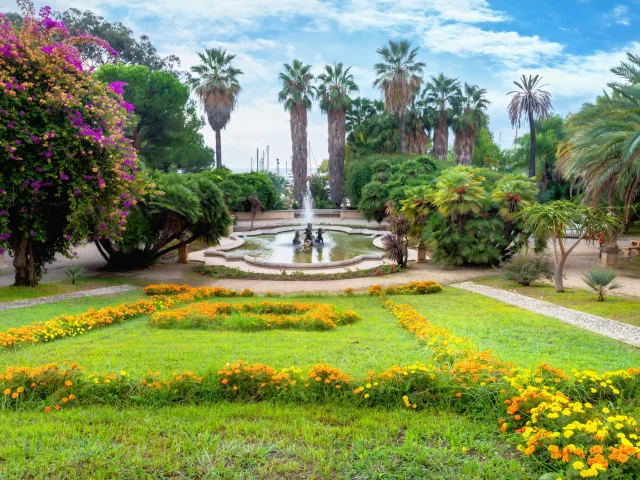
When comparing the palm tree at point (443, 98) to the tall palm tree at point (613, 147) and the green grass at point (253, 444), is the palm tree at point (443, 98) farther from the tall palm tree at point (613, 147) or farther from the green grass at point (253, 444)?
the green grass at point (253, 444)

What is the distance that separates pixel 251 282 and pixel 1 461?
11.6 metres

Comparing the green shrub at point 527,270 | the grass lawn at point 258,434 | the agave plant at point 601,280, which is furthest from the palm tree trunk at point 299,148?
the grass lawn at point 258,434

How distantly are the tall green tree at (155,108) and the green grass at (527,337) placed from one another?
27.8 metres

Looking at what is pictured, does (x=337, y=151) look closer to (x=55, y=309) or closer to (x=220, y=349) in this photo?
(x=55, y=309)

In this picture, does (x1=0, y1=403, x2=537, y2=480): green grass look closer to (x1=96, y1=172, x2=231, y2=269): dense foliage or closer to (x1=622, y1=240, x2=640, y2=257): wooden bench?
(x1=96, y1=172, x2=231, y2=269): dense foliage

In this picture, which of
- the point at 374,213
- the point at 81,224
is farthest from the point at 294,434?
the point at 374,213

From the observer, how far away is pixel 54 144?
1090 centimetres

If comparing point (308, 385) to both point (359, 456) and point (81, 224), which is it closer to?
point (359, 456)

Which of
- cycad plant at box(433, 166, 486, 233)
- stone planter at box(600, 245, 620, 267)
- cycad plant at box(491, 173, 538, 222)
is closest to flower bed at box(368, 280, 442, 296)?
cycad plant at box(433, 166, 486, 233)

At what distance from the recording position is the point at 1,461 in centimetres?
331

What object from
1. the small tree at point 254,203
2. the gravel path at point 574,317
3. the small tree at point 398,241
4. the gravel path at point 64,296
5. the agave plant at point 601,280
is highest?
the small tree at point 254,203

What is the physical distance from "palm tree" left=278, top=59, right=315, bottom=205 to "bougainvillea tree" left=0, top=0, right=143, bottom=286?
1095 inches

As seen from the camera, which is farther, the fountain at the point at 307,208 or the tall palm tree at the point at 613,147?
the fountain at the point at 307,208

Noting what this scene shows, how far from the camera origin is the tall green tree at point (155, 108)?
32.6m
